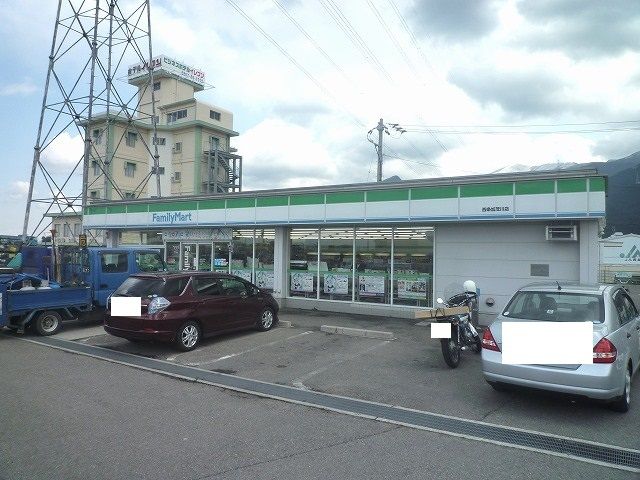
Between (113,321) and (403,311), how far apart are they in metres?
7.56

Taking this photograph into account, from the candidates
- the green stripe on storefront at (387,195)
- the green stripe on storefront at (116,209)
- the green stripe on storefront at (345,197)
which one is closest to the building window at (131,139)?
the green stripe on storefront at (116,209)

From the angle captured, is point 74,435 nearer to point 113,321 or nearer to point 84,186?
point 113,321

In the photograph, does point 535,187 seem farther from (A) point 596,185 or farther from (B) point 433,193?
(B) point 433,193

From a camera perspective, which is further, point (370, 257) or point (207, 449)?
point (370, 257)

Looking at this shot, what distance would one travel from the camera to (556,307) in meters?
6.34

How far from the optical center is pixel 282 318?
13.2 metres

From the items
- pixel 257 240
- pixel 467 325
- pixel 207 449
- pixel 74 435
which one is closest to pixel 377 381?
pixel 467 325

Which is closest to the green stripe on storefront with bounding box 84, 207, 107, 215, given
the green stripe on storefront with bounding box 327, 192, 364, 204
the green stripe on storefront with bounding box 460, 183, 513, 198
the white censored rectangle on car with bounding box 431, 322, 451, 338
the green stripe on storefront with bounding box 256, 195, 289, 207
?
the green stripe on storefront with bounding box 256, 195, 289, 207

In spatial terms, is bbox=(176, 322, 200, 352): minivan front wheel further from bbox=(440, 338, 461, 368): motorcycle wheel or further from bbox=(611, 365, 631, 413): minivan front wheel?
bbox=(611, 365, 631, 413): minivan front wheel

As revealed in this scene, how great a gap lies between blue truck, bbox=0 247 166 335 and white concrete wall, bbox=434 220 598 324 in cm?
826

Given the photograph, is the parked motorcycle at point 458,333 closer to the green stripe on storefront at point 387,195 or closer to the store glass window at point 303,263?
the green stripe on storefront at point 387,195

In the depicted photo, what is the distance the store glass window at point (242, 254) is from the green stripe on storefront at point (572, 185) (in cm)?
963

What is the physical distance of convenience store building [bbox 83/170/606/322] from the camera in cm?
1095

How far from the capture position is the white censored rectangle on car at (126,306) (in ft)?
29.3
